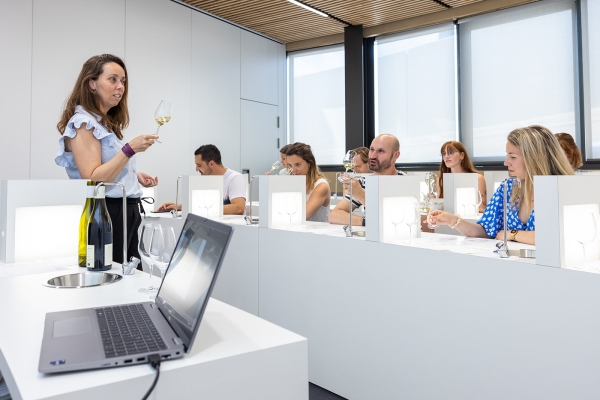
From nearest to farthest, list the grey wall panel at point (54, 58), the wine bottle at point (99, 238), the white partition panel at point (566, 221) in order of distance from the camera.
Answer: the white partition panel at point (566, 221)
the wine bottle at point (99, 238)
the grey wall panel at point (54, 58)

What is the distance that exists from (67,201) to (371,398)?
4.92 ft

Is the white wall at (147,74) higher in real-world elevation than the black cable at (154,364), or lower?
higher

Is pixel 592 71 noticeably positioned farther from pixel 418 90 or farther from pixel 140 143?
pixel 140 143

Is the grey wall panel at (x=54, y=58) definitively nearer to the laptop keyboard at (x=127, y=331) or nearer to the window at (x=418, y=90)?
the window at (x=418, y=90)

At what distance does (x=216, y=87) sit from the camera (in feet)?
19.6

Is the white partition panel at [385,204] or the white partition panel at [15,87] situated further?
the white partition panel at [15,87]

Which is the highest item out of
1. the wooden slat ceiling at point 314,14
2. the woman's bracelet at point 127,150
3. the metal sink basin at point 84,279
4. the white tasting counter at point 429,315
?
the wooden slat ceiling at point 314,14

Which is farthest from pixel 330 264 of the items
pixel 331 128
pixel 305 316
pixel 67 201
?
pixel 331 128

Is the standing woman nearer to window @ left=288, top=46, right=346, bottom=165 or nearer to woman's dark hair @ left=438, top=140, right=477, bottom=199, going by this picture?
woman's dark hair @ left=438, top=140, right=477, bottom=199

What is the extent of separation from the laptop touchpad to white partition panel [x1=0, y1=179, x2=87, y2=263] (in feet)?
2.95

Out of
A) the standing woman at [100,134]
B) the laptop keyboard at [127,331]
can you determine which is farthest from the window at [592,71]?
the laptop keyboard at [127,331]

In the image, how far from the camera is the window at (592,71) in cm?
475

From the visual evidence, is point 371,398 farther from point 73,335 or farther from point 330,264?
point 73,335

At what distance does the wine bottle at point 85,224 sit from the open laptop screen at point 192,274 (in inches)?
24.8
